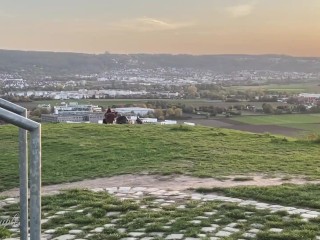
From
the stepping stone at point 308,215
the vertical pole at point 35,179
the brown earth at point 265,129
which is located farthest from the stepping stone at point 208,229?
the brown earth at point 265,129

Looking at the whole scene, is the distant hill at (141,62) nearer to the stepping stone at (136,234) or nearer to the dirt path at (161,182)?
the dirt path at (161,182)

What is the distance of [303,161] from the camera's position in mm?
11523

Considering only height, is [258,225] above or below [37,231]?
below

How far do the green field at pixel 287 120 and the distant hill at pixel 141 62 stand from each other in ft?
A: 155

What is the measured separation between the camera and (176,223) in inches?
250

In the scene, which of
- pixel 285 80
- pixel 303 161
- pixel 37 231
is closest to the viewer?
pixel 37 231

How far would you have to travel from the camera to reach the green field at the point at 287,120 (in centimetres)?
2745

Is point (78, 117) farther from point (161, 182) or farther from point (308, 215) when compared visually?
point (308, 215)

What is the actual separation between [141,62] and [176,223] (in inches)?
3329

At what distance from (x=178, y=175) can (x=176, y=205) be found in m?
2.55

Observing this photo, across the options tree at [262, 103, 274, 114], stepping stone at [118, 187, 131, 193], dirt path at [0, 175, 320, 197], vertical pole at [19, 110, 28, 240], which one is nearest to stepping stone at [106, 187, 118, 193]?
stepping stone at [118, 187, 131, 193]

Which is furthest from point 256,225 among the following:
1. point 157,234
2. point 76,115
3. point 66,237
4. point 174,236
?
point 76,115

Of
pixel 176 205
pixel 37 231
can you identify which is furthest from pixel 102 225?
pixel 37 231

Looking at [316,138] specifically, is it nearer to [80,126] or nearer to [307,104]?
[80,126]
